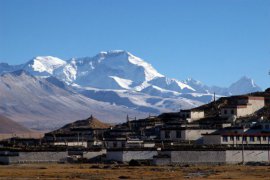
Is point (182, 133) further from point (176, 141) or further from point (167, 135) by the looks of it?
point (176, 141)

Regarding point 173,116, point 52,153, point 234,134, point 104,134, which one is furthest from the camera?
point 173,116

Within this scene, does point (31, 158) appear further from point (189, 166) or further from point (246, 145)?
point (246, 145)

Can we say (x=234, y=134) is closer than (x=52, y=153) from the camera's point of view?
No

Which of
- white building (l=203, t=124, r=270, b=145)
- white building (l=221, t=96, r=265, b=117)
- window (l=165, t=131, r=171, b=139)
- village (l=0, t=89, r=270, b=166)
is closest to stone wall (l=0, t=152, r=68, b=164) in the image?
village (l=0, t=89, r=270, b=166)

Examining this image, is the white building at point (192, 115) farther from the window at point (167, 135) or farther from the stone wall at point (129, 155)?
the stone wall at point (129, 155)

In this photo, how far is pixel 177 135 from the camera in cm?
14838

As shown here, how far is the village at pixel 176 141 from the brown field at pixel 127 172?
5.68m

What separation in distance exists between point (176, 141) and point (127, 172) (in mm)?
41172

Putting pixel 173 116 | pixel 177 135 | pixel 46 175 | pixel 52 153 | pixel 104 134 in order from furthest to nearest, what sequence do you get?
pixel 173 116 → pixel 104 134 → pixel 177 135 → pixel 52 153 → pixel 46 175

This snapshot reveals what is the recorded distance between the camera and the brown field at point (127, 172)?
3802 inches

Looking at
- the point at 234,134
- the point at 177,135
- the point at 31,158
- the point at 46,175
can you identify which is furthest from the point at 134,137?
the point at 46,175

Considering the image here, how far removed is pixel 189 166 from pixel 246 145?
15.2 m

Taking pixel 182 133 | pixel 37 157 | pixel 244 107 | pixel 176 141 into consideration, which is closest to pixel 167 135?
pixel 182 133

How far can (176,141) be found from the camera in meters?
144
